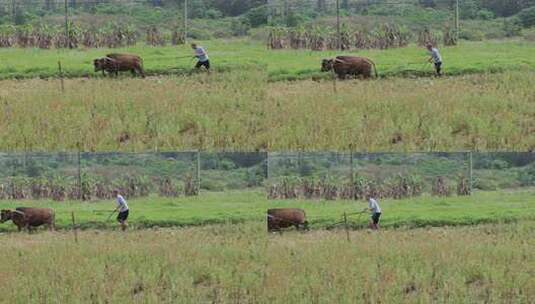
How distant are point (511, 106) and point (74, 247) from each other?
6.11 meters

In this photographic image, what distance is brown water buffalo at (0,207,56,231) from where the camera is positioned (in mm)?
16641

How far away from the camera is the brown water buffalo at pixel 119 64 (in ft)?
52.7

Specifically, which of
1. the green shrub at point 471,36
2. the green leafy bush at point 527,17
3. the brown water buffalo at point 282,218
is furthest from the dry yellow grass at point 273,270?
the green leafy bush at point 527,17

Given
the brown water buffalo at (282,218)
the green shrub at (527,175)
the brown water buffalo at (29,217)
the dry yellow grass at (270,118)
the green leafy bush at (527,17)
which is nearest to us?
the dry yellow grass at (270,118)

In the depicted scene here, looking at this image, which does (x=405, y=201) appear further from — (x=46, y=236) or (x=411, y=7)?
(x=46, y=236)

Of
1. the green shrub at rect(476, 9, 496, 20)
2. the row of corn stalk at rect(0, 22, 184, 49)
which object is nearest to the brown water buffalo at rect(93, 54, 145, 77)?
the row of corn stalk at rect(0, 22, 184, 49)

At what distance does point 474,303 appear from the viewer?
566 inches

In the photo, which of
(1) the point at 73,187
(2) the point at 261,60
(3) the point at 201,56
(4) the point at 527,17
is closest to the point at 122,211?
(1) the point at 73,187

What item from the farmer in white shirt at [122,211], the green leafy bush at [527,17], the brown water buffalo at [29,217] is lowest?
the brown water buffalo at [29,217]

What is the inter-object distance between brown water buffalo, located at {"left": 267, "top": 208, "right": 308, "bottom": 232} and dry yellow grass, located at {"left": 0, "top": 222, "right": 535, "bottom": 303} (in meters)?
0.15

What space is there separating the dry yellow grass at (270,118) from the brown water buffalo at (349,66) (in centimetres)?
20

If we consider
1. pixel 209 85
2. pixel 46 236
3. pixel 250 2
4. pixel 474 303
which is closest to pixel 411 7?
pixel 250 2

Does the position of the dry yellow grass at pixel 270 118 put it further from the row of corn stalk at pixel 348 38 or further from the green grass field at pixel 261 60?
the row of corn stalk at pixel 348 38

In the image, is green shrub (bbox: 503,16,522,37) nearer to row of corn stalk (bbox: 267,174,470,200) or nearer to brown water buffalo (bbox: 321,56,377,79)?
row of corn stalk (bbox: 267,174,470,200)
